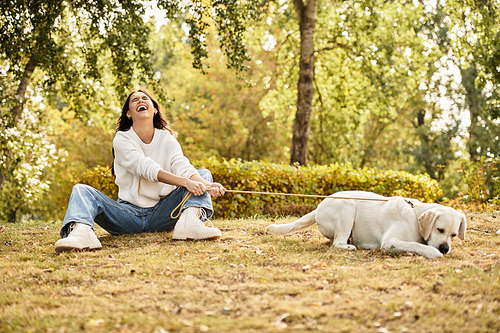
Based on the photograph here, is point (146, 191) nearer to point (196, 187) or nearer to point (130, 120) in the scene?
point (196, 187)

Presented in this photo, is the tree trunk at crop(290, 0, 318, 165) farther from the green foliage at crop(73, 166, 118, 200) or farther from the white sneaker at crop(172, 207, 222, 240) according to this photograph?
the white sneaker at crop(172, 207, 222, 240)

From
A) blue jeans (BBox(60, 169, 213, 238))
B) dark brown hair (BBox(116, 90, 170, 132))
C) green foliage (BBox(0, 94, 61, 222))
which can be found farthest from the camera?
green foliage (BBox(0, 94, 61, 222))

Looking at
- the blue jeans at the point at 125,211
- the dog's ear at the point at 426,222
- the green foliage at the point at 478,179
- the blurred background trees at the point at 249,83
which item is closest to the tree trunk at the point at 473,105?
the blurred background trees at the point at 249,83

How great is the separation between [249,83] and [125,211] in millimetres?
4434

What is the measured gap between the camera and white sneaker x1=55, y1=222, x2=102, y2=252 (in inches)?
175

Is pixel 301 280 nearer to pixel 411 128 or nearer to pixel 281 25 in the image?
pixel 281 25

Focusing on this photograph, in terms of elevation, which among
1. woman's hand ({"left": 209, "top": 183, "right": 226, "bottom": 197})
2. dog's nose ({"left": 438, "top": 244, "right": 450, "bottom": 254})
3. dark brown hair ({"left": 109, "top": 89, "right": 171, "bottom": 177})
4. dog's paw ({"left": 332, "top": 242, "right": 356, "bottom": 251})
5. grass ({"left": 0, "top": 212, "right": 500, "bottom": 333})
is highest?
dark brown hair ({"left": 109, "top": 89, "right": 171, "bottom": 177})

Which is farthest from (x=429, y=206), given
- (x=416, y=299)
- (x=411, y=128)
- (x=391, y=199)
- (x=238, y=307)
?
(x=411, y=128)

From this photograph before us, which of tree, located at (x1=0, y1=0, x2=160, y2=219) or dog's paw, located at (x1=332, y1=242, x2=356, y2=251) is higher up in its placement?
tree, located at (x1=0, y1=0, x2=160, y2=219)

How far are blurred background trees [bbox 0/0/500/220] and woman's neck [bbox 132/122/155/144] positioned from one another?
2.41 m

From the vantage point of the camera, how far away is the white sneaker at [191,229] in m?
5.00

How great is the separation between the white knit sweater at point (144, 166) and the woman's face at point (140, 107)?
8.4 inches

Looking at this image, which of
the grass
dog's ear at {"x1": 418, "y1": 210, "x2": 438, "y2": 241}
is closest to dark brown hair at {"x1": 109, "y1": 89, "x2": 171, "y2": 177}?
the grass

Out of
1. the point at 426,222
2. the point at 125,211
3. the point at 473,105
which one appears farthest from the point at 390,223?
the point at 473,105
